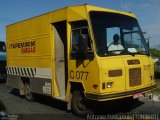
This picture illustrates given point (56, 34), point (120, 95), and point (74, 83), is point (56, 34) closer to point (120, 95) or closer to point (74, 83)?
point (74, 83)

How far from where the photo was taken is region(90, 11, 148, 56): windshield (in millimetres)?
9836

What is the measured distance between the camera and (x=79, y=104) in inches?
410

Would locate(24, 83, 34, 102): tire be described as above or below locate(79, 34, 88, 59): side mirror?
below

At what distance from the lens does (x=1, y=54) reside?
23.3m

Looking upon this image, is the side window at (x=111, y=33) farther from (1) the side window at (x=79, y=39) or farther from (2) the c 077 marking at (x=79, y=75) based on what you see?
(2) the c 077 marking at (x=79, y=75)

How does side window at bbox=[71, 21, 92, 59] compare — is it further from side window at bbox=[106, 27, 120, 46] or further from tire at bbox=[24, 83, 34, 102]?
tire at bbox=[24, 83, 34, 102]

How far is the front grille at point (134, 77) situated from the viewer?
9.98 meters

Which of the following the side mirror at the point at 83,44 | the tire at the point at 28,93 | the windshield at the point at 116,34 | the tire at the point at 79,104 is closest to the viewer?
the side mirror at the point at 83,44

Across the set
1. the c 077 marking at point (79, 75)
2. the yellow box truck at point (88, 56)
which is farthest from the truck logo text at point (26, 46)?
the c 077 marking at point (79, 75)

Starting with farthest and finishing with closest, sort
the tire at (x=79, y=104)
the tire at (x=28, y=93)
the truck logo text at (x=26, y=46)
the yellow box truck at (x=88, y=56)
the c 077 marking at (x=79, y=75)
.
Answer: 1. the tire at (x=28, y=93)
2. the truck logo text at (x=26, y=46)
3. the tire at (x=79, y=104)
4. the c 077 marking at (x=79, y=75)
5. the yellow box truck at (x=88, y=56)

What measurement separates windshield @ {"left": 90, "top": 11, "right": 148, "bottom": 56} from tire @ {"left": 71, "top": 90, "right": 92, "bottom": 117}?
1.60 metres

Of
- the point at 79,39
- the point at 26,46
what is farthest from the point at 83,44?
the point at 26,46

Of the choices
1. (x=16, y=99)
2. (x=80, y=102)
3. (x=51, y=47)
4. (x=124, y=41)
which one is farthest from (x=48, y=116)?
(x=16, y=99)

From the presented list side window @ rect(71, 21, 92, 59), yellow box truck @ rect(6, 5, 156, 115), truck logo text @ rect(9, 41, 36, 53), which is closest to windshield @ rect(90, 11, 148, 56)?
yellow box truck @ rect(6, 5, 156, 115)
